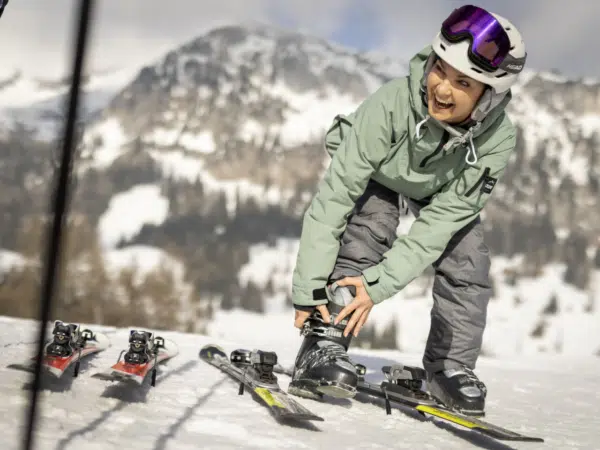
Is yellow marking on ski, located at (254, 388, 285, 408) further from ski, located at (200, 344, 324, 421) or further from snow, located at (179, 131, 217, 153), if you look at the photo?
snow, located at (179, 131, 217, 153)

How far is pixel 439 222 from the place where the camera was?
327cm

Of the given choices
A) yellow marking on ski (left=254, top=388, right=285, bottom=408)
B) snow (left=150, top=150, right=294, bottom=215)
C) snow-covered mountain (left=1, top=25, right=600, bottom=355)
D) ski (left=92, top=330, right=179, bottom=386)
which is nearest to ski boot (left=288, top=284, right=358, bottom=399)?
yellow marking on ski (left=254, top=388, right=285, bottom=408)

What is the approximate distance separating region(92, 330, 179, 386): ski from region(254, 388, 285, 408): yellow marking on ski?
0.45 metres

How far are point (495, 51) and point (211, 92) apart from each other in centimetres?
19991

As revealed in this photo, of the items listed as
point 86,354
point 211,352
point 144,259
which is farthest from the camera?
point 144,259

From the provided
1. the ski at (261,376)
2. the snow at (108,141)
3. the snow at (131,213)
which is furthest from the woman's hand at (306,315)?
the snow at (108,141)

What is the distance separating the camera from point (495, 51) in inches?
114

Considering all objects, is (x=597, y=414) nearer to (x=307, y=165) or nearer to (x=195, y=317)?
(x=195, y=317)

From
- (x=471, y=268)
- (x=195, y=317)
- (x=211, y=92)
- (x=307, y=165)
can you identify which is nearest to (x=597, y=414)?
(x=471, y=268)

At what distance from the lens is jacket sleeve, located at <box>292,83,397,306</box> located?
3.20 meters

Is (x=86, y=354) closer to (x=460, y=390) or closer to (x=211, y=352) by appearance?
(x=211, y=352)

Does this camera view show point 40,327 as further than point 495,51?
No

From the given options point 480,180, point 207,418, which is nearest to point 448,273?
point 480,180

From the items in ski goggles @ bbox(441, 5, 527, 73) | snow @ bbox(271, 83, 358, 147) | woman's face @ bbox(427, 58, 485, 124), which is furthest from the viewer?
snow @ bbox(271, 83, 358, 147)
